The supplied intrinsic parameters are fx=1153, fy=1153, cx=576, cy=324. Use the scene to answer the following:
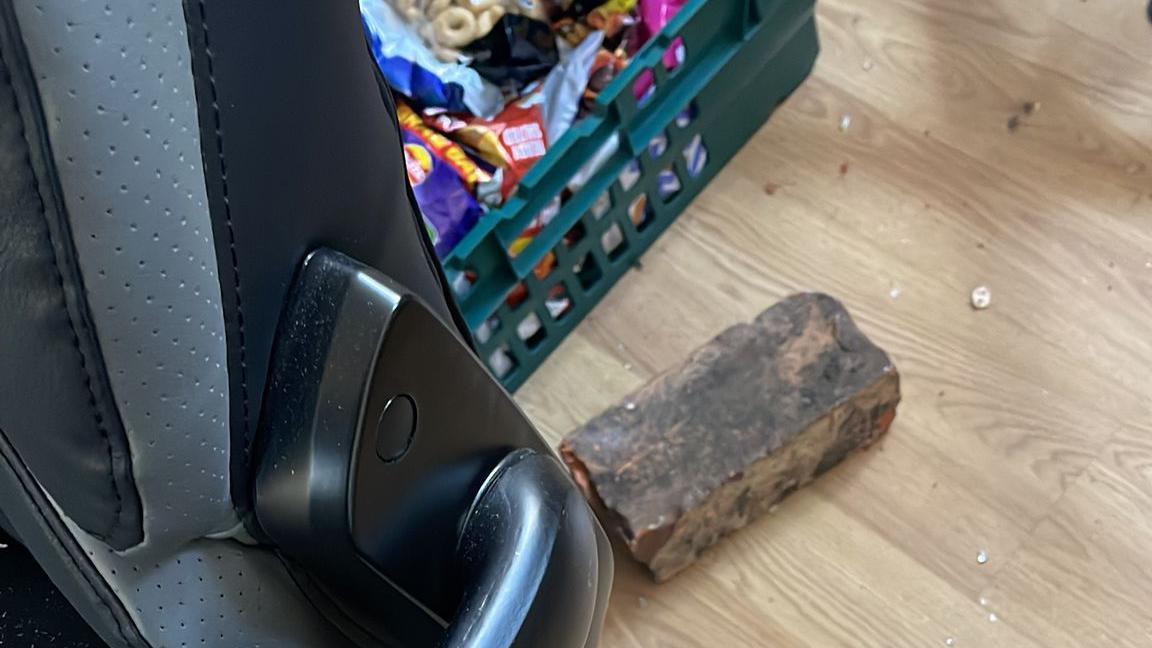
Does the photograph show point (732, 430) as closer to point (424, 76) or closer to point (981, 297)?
point (981, 297)

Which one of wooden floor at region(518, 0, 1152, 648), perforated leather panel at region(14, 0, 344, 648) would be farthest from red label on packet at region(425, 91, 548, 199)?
perforated leather panel at region(14, 0, 344, 648)

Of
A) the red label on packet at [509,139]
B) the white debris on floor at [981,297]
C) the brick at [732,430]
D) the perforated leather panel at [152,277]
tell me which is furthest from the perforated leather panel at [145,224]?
the white debris on floor at [981,297]

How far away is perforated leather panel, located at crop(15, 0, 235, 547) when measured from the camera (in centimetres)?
32

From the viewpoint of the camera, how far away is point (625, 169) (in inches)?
43.6

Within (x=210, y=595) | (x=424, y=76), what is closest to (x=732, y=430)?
(x=424, y=76)

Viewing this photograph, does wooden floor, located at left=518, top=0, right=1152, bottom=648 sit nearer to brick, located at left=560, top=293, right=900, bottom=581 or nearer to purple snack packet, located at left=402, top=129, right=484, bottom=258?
brick, located at left=560, top=293, right=900, bottom=581

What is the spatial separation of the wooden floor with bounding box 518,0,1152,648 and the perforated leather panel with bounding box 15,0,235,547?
676mm

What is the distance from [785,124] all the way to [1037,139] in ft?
0.86

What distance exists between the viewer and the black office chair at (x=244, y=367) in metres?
0.33

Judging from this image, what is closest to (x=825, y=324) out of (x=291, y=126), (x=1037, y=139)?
(x=1037, y=139)

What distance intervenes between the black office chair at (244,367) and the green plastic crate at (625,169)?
53 cm

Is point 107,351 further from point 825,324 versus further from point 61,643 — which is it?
point 825,324

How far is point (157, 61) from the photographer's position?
1.09 feet

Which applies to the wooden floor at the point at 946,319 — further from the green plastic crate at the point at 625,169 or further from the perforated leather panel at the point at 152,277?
the perforated leather panel at the point at 152,277
